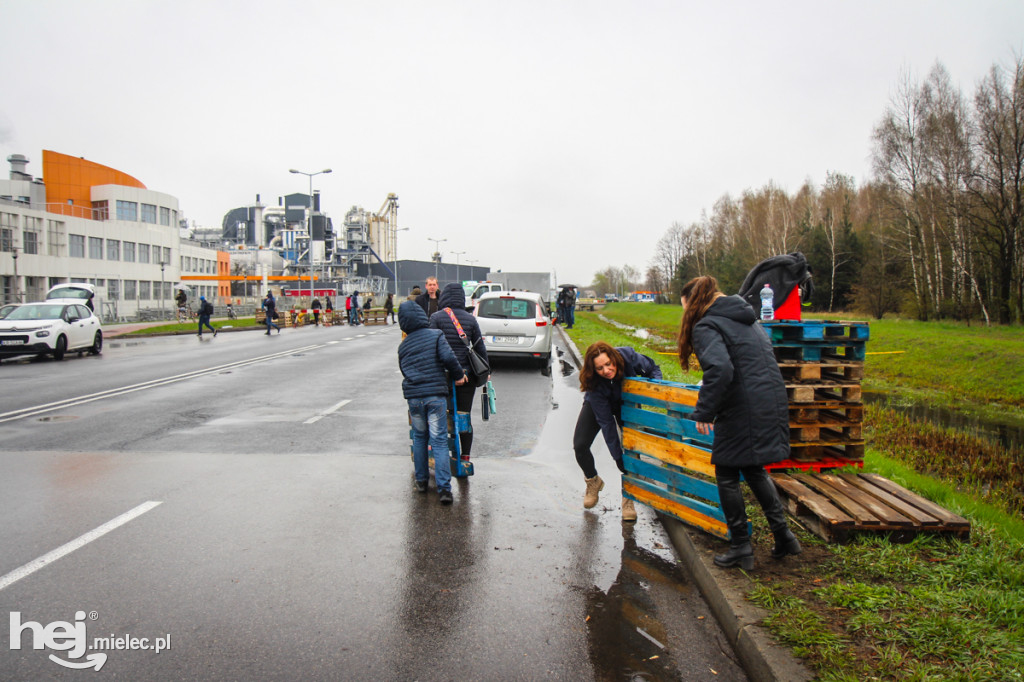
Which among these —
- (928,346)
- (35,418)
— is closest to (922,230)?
(928,346)

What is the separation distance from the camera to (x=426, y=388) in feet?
19.4

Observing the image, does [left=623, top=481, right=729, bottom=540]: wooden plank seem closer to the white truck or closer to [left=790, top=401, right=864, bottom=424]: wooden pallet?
[left=790, top=401, right=864, bottom=424]: wooden pallet

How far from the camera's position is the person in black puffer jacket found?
655 cm

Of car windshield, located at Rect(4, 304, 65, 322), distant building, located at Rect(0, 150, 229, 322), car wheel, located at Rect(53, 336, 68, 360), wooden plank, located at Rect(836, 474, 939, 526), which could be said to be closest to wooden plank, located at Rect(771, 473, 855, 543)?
wooden plank, located at Rect(836, 474, 939, 526)

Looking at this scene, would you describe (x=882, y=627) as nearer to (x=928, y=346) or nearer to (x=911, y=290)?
(x=928, y=346)

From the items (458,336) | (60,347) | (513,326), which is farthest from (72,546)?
(60,347)

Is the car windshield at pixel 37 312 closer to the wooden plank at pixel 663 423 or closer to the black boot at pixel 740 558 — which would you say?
the wooden plank at pixel 663 423

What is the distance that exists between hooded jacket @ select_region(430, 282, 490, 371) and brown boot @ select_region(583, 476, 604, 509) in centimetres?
166

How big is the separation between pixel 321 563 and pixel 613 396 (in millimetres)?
2498

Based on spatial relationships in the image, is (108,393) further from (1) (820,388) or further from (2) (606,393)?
(1) (820,388)

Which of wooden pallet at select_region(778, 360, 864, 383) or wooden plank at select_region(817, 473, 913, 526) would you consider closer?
wooden plank at select_region(817, 473, 913, 526)

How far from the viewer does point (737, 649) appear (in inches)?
134

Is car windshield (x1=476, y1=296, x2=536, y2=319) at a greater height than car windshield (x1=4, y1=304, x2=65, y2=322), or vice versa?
car windshield (x1=476, y1=296, x2=536, y2=319)

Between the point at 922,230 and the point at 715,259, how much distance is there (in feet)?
121
